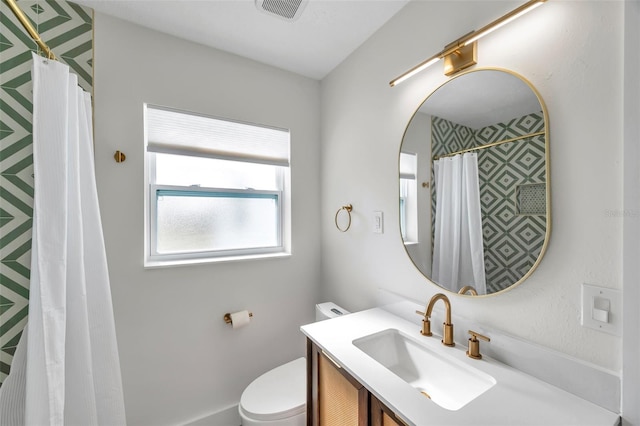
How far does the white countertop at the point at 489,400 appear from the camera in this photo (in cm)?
67

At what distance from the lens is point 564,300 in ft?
2.63

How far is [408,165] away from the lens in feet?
4.21

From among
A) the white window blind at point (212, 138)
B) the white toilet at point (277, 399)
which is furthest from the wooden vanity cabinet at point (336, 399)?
the white window blind at point (212, 138)

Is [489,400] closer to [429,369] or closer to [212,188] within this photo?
[429,369]

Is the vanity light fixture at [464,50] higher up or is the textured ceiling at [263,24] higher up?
the textured ceiling at [263,24]

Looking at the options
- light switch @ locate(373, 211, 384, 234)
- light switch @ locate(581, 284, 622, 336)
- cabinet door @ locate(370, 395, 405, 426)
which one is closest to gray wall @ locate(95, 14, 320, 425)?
light switch @ locate(373, 211, 384, 234)

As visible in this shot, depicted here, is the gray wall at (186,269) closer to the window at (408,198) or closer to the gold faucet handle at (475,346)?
the window at (408,198)

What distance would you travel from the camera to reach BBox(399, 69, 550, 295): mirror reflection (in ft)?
2.85

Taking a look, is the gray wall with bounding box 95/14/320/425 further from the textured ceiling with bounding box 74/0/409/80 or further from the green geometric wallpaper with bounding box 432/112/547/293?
the green geometric wallpaper with bounding box 432/112/547/293

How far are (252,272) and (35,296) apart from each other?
3.32ft

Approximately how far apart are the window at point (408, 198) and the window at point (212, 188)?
0.91 metres

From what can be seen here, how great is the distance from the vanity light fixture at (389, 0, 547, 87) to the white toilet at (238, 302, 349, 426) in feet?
5.61

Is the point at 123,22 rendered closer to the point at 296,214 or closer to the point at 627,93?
the point at 296,214

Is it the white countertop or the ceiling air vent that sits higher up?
the ceiling air vent
